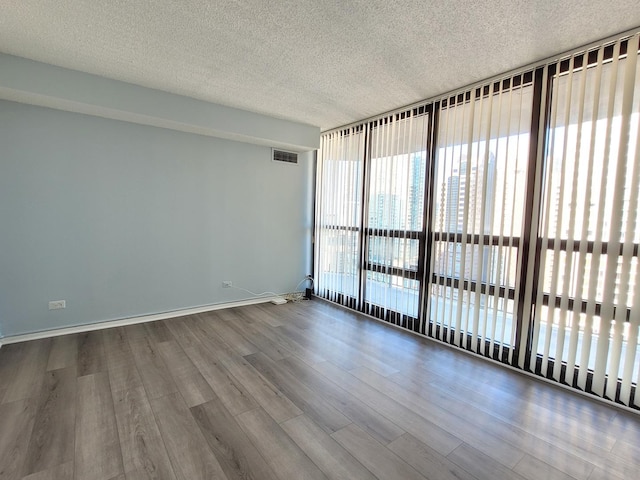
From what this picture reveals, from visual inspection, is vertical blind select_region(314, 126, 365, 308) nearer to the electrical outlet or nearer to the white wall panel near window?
the white wall panel near window

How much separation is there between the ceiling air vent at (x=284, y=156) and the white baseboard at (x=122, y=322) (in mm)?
2208

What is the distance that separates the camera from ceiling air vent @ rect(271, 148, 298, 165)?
15.5 ft

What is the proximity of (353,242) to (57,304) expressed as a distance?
363cm

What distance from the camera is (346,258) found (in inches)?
183

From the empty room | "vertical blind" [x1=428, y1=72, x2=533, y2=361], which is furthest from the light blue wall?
"vertical blind" [x1=428, y1=72, x2=533, y2=361]

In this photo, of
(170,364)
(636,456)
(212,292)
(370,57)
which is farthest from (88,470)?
(370,57)

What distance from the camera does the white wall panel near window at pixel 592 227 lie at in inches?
86.7

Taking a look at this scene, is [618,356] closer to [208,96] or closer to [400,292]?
[400,292]

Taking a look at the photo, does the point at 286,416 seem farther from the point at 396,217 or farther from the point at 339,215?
the point at 339,215

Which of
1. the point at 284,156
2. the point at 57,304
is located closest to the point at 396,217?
the point at 284,156

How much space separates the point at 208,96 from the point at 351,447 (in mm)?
3730

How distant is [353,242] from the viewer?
4543 millimetres

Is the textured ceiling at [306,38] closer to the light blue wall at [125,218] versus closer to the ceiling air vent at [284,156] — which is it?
the light blue wall at [125,218]

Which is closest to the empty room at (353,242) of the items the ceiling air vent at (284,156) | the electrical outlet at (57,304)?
the electrical outlet at (57,304)
